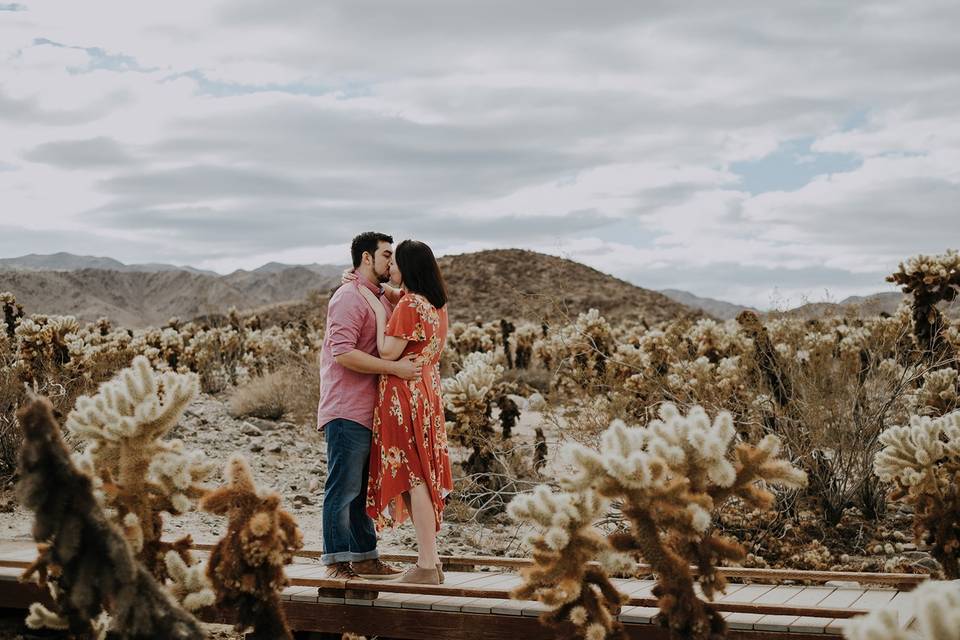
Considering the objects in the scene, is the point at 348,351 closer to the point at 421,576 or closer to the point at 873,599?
the point at 421,576

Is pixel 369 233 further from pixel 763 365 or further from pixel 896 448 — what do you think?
pixel 763 365

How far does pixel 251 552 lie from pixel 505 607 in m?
1.60

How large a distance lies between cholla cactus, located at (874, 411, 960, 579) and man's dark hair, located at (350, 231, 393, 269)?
2774 millimetres

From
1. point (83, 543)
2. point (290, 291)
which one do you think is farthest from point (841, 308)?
point (290, 291)

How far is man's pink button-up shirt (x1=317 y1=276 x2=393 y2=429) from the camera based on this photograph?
5207 millimetres

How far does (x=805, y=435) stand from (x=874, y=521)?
838 millimetres

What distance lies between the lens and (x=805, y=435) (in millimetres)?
7820

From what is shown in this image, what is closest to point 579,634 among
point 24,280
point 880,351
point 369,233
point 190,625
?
point 190,625

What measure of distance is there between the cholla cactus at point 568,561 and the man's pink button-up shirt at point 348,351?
5.60 feet

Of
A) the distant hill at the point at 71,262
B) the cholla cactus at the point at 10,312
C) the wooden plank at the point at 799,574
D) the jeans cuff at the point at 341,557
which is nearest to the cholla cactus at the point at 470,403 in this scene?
the wooden plank at the point at 799,574

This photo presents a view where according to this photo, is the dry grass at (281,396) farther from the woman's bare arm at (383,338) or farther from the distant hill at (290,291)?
the woman's bare arm at (383,338)

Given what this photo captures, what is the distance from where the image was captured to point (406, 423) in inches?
206

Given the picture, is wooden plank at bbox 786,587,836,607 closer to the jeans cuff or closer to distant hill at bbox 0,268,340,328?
the jeans cuff

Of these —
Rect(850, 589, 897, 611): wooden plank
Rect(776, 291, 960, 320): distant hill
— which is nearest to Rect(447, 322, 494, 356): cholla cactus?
Rect(776, 291, 960, 320): distant hill
